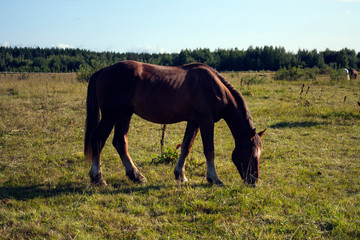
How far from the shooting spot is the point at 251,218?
347cm

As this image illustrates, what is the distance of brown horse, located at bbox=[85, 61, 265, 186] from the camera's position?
15.0 feet

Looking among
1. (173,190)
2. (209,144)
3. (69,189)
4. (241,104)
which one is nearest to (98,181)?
(69,189)

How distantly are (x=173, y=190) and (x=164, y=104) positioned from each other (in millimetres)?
1422

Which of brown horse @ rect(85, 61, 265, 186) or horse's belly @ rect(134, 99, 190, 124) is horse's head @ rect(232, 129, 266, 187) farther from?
horse's belly @ rect(134, 99, 190, 124)

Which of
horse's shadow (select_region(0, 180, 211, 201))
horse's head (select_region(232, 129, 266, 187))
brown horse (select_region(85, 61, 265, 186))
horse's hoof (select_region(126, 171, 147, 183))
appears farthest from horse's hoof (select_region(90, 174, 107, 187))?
horse's head (select_region(232, 129, 266, 187))

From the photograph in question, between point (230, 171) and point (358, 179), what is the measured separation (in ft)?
7.70

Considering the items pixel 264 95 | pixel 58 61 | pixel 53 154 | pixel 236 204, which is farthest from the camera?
pixel 58 61

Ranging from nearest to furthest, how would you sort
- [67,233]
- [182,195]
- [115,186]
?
[67,233] < [182,195] < [115,186]

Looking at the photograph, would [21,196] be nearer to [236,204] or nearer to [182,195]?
[182,195]

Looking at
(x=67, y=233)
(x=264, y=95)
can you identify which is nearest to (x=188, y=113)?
(x=67, y=233)

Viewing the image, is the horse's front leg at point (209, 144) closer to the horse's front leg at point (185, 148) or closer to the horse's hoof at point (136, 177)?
the horse's front leg at point (185, 148)

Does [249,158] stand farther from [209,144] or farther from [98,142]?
[98,142]

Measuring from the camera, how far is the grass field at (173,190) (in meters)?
3.20

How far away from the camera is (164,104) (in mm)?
4555
